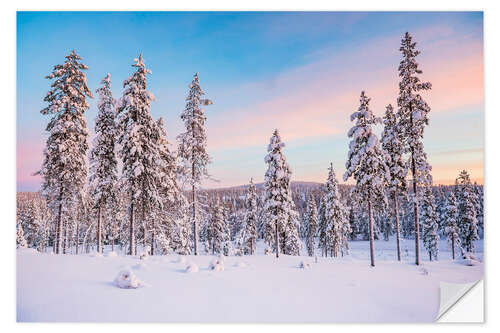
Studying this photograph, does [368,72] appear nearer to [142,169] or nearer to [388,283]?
[388,283]

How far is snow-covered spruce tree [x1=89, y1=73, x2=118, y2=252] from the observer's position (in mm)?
15562

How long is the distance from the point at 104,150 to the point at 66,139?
2.66m

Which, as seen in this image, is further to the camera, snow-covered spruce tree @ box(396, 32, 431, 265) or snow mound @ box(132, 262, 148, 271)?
snow-covered spruce tree @ box(396, 32, 431, 265)

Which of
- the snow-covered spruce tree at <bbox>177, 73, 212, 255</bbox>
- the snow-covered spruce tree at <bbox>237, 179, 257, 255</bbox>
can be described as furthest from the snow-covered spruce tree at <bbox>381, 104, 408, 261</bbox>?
the snow-covered spruce tree at <bbox>237, 179, 257, 255</bbox>

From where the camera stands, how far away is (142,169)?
13.7 m

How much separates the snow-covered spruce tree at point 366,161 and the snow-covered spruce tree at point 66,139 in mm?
15068

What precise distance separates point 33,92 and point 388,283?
15157 millimetres

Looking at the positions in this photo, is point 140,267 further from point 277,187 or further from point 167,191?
point 277,187

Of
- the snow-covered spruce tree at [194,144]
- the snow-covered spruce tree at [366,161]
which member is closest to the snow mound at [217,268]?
the snow-covered spruce tree at [194,144]

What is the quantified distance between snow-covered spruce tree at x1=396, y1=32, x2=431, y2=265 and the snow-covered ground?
5458mm

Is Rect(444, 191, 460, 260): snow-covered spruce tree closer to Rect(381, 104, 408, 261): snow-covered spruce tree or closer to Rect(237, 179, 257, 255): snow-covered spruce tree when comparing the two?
Rect(381, 104, 408, 261): snow-covered spruce tree

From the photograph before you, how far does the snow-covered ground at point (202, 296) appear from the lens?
6.55 meters

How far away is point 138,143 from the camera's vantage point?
45.0ft
